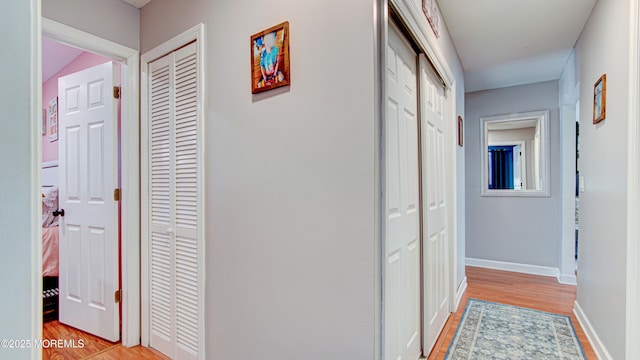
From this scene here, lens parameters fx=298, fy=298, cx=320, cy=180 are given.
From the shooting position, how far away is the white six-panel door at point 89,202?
2.21m

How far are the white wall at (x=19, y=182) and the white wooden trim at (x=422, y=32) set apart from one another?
4.21 feet

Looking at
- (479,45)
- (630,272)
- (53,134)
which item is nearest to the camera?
(630,272)

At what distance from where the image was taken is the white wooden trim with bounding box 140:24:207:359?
1.77 meters

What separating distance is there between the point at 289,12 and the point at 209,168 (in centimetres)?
94

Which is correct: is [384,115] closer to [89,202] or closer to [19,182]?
[19,182]

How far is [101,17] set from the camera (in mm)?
2061

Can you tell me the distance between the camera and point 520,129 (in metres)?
4.05

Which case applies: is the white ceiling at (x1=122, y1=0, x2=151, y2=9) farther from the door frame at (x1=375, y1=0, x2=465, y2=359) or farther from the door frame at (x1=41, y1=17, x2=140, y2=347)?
the door frame at (x1=375, y1=0, x2=465, y2=359)

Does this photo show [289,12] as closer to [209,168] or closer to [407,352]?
[209,168]

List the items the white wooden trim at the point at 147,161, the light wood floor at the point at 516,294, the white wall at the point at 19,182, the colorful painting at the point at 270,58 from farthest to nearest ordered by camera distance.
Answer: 1. the light wood floor at the point at 516,294
2. the white wooden trim at the point at 147,161
3. the colorful painting at the point at 270,58
4. the white wall at the point at 19,182

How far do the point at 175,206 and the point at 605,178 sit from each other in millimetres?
2802

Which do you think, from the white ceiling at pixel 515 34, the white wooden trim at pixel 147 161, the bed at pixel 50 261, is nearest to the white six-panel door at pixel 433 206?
the white ceiling at pixel 515 34

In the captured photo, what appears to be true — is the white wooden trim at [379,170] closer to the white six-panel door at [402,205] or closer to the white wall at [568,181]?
the white six-panel door at [402,205]

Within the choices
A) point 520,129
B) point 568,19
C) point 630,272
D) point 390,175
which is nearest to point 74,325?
point 390,175
